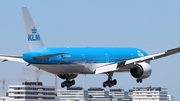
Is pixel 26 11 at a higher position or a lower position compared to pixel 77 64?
higher

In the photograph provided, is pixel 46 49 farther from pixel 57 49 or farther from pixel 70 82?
pixel 70 82

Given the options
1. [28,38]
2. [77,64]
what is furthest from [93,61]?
[28,38]

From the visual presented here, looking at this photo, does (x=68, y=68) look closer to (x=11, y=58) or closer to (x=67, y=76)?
(x=67, y=76)

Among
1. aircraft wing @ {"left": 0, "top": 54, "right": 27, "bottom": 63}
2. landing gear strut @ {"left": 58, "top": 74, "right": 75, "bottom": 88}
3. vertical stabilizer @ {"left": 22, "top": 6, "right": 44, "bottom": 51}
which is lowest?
landing gear strut @ {"left": 58, "top": 74, "right": 75, "bottom": 88}

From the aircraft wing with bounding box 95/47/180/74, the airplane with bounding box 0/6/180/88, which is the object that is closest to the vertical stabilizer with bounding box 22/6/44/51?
the airplane with bounding box 0/6/180/88

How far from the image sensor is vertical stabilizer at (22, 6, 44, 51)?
11300cm

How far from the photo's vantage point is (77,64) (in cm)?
11569

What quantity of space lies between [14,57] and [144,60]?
2117 cm

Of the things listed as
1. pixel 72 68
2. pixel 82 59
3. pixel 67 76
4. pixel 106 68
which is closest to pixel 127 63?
pixel 106 68

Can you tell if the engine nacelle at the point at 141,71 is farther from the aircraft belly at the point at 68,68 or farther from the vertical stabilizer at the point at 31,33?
the vertical stabilizer at the point at 31,33

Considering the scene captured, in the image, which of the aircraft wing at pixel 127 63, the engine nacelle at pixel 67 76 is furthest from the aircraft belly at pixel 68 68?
the engine nacelle at pixel 67 76

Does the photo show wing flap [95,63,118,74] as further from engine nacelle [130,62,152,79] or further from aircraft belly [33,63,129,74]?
engine nacelle [130,62,152,79]

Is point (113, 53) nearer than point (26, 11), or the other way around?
point (26, 11)

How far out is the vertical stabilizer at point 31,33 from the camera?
113 metres
